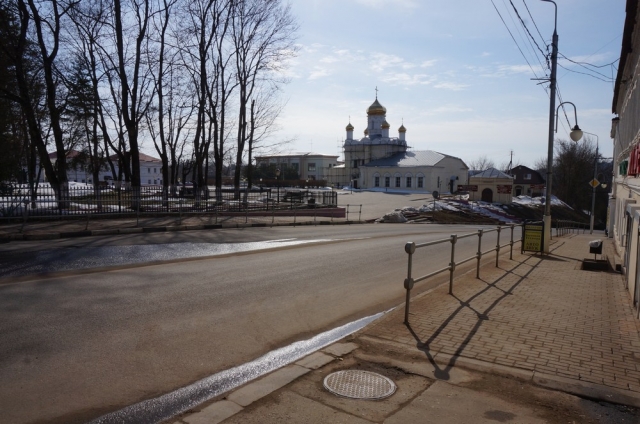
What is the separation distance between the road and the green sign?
5.46 m

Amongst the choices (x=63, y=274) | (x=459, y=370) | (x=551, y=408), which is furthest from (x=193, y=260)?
(x=551, y=408)

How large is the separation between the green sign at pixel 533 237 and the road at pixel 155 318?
546cm

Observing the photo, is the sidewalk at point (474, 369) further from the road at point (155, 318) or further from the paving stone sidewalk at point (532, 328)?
the road at point (155, 318)

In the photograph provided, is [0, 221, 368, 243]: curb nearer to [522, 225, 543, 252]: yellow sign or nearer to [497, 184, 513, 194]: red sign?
[522, 225, 543, 252]: yellow sign

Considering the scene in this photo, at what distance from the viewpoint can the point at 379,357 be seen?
5707 millimetres

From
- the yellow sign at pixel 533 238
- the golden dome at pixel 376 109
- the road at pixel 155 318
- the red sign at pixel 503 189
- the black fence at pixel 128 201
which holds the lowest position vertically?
the road at pixel 155 318

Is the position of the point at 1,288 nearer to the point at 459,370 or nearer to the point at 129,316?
the point at 129,316

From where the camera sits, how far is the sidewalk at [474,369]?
4.34m

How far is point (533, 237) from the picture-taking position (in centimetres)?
1678

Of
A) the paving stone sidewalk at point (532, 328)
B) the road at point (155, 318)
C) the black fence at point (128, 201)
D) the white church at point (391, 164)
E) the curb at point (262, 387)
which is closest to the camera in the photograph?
the curb at point (262, 387)

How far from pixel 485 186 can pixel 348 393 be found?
202ft

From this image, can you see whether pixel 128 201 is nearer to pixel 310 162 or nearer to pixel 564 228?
pixel 564 228

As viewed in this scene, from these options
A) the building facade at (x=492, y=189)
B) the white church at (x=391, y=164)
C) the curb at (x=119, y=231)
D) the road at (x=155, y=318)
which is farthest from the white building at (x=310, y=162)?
the road at (x=155, y=318)

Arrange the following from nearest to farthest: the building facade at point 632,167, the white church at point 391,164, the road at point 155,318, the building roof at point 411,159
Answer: the road at point 155,318 → the building facade at point 632,167 → the white church at point 391,164 → the building roof at point 411,159
